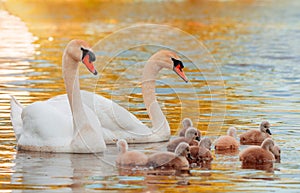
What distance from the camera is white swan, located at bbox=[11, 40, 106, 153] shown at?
11.4m

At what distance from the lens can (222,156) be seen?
11188mm

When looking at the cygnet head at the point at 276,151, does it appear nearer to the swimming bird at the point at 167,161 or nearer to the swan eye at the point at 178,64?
the swimming bird at the point at 167,161

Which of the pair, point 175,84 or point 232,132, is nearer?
point 232,132

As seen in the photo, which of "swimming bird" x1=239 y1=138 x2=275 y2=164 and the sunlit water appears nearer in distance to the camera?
the sunlit water

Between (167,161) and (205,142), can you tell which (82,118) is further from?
(167,161)

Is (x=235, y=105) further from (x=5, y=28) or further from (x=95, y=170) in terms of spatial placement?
(x=5, y=28)

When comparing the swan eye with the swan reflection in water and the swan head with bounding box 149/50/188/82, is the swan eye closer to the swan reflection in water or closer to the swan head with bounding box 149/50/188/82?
the swan head with bounding box 149/50/188/82

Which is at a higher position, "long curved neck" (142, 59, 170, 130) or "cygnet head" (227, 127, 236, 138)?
"long curved neck" (142, 59, 170, 130)

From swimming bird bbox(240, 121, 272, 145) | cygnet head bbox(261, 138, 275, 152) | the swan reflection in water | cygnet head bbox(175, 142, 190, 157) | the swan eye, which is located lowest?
the swan reflection in water

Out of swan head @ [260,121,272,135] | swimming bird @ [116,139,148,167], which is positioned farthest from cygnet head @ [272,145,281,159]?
swimming bird @ [116,139,148,167]

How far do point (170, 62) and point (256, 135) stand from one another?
1426 mm

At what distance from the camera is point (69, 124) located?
11773 millimetres

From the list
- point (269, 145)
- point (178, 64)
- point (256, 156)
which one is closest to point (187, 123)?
point (178, 64)

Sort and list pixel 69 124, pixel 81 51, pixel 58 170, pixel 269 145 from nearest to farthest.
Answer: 1. pixel 58 170
2. pixel 269 145
3. pixel 81 51
4. pixel 69 124
